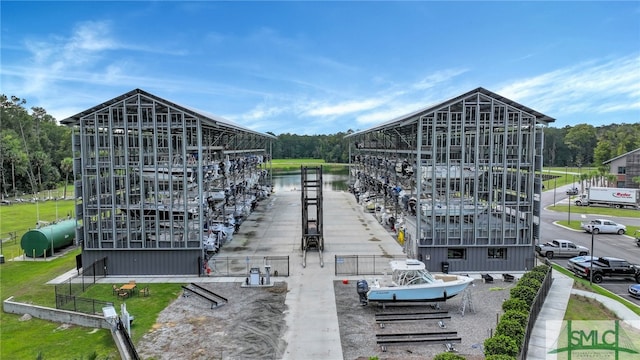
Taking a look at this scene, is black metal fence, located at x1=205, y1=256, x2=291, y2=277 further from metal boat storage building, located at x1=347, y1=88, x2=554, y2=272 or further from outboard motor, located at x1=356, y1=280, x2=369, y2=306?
metal boat storage building, located at x1=347, y1=88, x2=554, y2=272

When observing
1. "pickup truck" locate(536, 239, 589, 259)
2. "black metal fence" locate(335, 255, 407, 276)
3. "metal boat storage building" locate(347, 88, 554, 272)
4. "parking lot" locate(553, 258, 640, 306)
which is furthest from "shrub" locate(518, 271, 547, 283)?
"pickup truck" locate(536, 239, 589, 259)

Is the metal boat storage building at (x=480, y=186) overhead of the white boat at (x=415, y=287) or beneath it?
overhead

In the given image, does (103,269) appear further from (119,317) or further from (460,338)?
(460,338)

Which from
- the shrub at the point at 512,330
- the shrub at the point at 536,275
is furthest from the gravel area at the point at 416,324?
the shrub at the point at 536,275

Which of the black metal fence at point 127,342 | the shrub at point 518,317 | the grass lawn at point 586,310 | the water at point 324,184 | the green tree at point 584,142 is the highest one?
the green tree at point 584,142

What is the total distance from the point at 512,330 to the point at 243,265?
1812 cm

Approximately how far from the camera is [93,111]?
26672mm

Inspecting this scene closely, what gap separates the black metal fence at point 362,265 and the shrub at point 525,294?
27.8 feet

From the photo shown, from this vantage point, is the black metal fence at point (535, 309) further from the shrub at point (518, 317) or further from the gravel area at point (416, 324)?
the gravel area at point (416, 324)

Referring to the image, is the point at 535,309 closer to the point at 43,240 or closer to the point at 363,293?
the point at 363,293

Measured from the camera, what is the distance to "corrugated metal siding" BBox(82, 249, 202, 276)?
26.8 meters

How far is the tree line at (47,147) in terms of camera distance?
73.2m

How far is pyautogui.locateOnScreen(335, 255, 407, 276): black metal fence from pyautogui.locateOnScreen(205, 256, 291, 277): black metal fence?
3.38 metres

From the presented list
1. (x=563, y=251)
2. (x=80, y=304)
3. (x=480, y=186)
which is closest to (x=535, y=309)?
(x=480, y=186)
